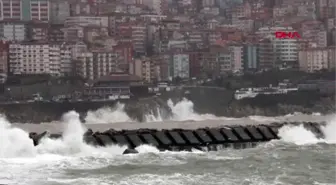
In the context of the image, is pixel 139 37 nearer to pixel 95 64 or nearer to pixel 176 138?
pixel 95 64

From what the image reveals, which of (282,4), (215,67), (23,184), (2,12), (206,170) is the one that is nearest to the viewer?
(23,184)

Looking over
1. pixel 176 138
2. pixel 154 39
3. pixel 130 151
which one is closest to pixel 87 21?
pixel 154 39

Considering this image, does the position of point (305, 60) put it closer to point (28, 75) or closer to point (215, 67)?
point (215, 67)

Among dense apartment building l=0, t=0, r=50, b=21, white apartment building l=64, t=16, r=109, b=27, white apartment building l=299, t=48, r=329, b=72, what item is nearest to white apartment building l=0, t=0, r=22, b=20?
dense apartment building l=0, t=0, r=50, b=21

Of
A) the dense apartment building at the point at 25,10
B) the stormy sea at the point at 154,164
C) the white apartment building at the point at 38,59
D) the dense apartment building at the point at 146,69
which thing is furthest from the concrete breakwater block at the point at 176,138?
the dense apartment building at the point at 25,10

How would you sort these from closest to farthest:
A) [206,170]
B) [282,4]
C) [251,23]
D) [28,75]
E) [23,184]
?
1. [23,184]
2. [206,170]
3. [28,75]
4. [251,23]
5. [282,4]

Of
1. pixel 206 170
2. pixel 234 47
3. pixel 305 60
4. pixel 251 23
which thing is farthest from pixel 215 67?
pixel 206 170

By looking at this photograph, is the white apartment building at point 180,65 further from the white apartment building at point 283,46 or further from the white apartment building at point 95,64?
the white apartment building at point 283,46
